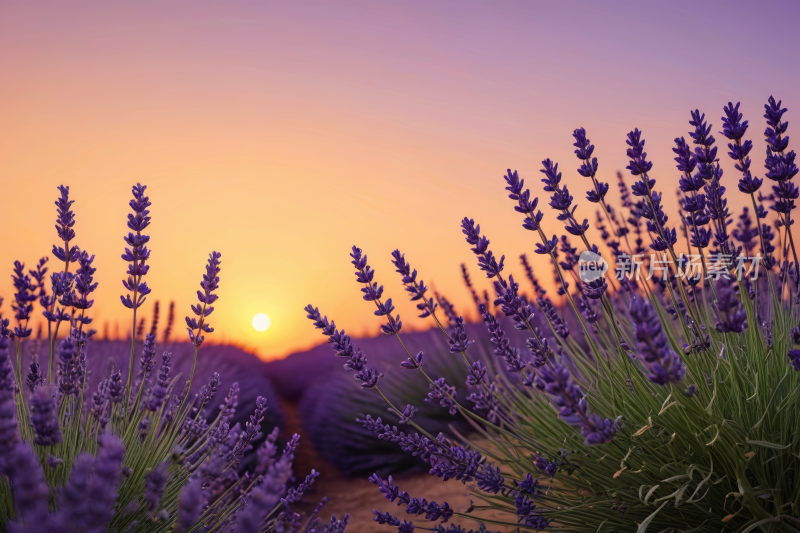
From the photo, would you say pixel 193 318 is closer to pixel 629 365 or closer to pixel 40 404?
pixel 40 404

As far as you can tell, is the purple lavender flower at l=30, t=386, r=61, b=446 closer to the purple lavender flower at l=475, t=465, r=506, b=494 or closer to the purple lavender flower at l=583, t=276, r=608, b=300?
the purple lavender flower at l=475, t=465, r=506, b=494

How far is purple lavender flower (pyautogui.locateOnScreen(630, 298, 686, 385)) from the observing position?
1.05 meters

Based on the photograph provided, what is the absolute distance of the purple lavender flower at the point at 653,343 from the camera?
3.46 feet

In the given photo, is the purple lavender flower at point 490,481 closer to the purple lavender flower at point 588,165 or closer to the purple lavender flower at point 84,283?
the purple lavender flower at point 588,165

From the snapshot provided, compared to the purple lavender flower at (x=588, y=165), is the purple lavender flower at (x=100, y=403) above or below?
below

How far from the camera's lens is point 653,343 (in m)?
1.08

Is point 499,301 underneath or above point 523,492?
above

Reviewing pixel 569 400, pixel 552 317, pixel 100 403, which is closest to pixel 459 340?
pixel 552 317

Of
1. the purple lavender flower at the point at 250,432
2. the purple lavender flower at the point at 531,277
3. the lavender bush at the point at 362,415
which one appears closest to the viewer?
the purple lavender flower at the point at 250,432

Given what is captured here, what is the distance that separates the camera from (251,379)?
669 cm

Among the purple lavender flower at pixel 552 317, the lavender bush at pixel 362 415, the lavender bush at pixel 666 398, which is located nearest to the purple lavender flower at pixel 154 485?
the lavender bush at pixel 666 398

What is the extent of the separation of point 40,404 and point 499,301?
56.1 inches

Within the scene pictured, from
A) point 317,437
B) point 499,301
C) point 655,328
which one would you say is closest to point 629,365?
point 499,301

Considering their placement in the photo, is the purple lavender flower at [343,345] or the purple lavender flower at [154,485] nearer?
the purple lavender flower at [154,485]
